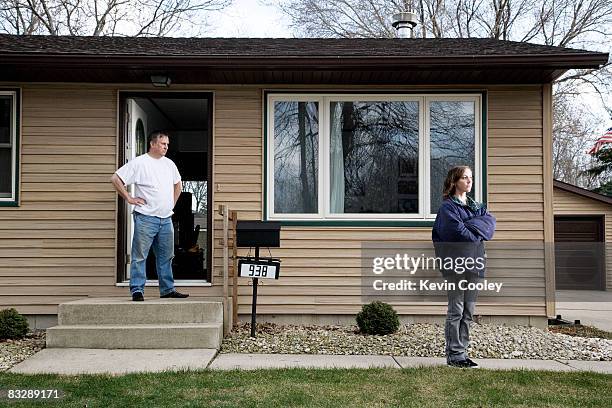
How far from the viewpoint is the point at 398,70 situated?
7.04 meters

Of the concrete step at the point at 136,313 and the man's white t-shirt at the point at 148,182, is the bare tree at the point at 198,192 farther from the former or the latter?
the concrete step at the point at 136,313

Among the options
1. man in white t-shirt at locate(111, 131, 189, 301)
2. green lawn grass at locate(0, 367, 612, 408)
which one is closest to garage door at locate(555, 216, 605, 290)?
green lawn grass at locate(0, 367, 612, 408)

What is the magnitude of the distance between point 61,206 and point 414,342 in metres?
4.08

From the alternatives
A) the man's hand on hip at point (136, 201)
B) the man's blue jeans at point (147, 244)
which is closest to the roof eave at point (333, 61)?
the man's hand on hip at point (136, 201)

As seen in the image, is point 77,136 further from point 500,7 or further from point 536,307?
point 500,7

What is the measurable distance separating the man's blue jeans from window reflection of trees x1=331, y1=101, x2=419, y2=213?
2.05 m

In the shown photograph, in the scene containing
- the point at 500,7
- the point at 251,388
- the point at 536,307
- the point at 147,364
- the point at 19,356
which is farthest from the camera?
the point at 500,7

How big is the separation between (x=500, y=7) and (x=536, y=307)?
2011 centimetres

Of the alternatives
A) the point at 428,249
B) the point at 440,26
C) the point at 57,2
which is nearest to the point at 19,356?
the point at 428,249

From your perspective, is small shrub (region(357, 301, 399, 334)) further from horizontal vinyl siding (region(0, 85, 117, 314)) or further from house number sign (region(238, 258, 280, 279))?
horizontal vinyl siding (region(0, 85, 117, 314))

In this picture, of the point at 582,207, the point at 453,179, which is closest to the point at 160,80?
the point at 453,179

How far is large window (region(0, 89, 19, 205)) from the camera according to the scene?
740 cm

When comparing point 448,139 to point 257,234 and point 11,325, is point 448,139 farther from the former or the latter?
point 11,325

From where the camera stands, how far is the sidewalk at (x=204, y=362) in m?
5.23
